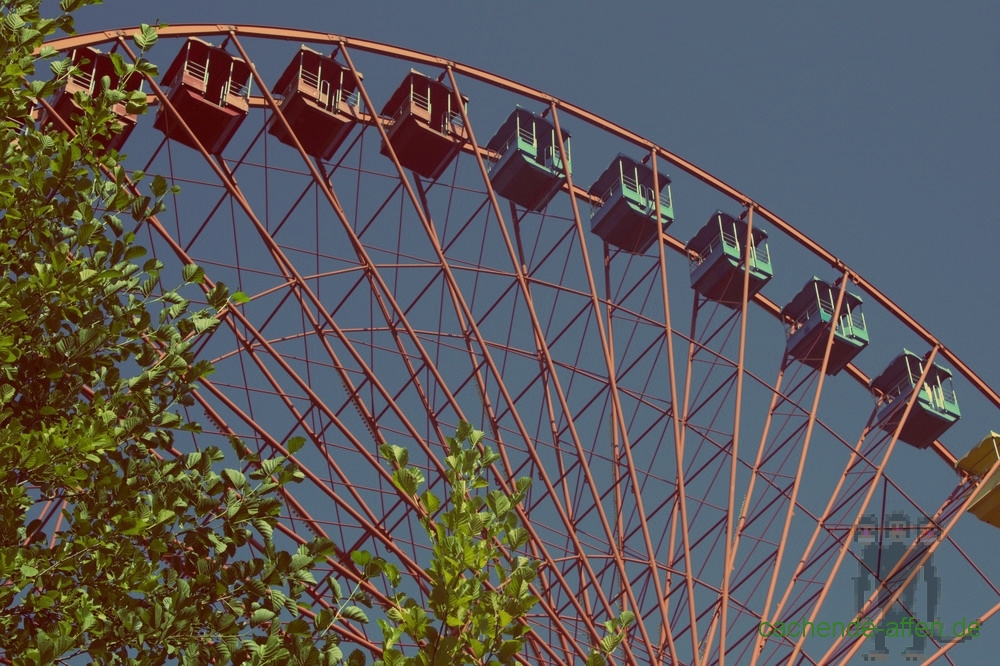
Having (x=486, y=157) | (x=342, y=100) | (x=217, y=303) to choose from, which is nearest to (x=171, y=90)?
(x=342, y=100)

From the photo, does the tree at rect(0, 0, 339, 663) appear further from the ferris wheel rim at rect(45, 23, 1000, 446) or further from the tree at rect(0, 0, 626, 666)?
the ferris wheel rim at rect(45, 23, 1000, 446)

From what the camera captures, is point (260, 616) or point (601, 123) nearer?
point (260, 616)

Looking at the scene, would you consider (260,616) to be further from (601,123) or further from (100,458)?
(601,123)

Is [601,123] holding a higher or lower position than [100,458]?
higher

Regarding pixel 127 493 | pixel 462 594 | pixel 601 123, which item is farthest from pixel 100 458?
pixel 601 123

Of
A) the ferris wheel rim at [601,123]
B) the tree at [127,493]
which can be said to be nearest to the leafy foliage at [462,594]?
the tree at [127,493]

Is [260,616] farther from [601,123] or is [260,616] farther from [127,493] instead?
[601,123]

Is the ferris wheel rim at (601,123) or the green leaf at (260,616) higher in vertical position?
the ferris wheel rim at (601,123)

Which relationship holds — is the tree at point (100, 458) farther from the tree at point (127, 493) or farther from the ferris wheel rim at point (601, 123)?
the ferris wheel rim at point (601, 123)

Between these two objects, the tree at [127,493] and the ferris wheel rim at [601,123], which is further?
the ferris wheel rim at [601,123]

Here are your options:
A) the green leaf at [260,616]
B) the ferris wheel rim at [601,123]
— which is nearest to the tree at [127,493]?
the green leaf at [260,616]

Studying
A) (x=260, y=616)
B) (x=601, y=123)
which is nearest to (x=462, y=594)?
(x=260, y=616)

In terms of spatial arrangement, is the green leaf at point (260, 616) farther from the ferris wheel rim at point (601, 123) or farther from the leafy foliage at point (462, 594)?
the ferris wheel rim at point (601, 123)

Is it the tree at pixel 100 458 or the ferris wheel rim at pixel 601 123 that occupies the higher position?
the ferris wheel rim at pixel 601 123
